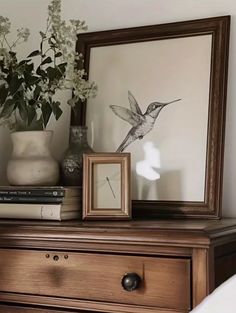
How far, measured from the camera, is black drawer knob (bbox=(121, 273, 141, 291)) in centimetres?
116

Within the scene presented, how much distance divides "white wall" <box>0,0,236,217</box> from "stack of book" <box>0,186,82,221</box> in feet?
1.17

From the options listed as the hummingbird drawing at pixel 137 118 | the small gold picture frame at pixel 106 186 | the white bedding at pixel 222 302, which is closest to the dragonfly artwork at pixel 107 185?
the small gold picture frame at pixel 106 186

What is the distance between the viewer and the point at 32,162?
1.51 meters

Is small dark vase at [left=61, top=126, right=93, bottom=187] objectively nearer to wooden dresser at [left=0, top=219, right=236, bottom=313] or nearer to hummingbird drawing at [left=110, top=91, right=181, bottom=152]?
hummingbird drawing at [left=110, top=91, right=181, bottom=152]

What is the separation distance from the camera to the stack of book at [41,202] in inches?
53.6

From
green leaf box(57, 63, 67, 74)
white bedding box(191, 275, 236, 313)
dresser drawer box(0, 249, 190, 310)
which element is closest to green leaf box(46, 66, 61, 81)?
green leaf box(57, 63, 67, 74)

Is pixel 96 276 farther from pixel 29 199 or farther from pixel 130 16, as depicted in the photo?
pixel 130 16

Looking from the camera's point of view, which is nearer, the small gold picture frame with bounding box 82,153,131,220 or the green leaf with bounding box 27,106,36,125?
the small gold picture frame with bounding box 82,153,131,220

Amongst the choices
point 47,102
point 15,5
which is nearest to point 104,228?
point 47,102

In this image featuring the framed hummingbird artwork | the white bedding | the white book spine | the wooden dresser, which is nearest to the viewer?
the white bedding

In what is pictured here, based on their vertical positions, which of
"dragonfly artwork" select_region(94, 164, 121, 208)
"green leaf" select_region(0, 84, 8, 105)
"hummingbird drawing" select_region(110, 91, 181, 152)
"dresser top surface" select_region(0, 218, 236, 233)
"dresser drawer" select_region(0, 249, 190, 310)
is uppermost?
"green leaf" select_region(0, 84, 8, 105)

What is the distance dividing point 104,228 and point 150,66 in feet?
1.90

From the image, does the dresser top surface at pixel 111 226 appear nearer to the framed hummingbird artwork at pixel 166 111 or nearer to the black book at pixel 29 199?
the black book at pixel 29 199

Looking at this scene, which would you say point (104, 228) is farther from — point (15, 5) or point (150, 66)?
point (15, 5)
